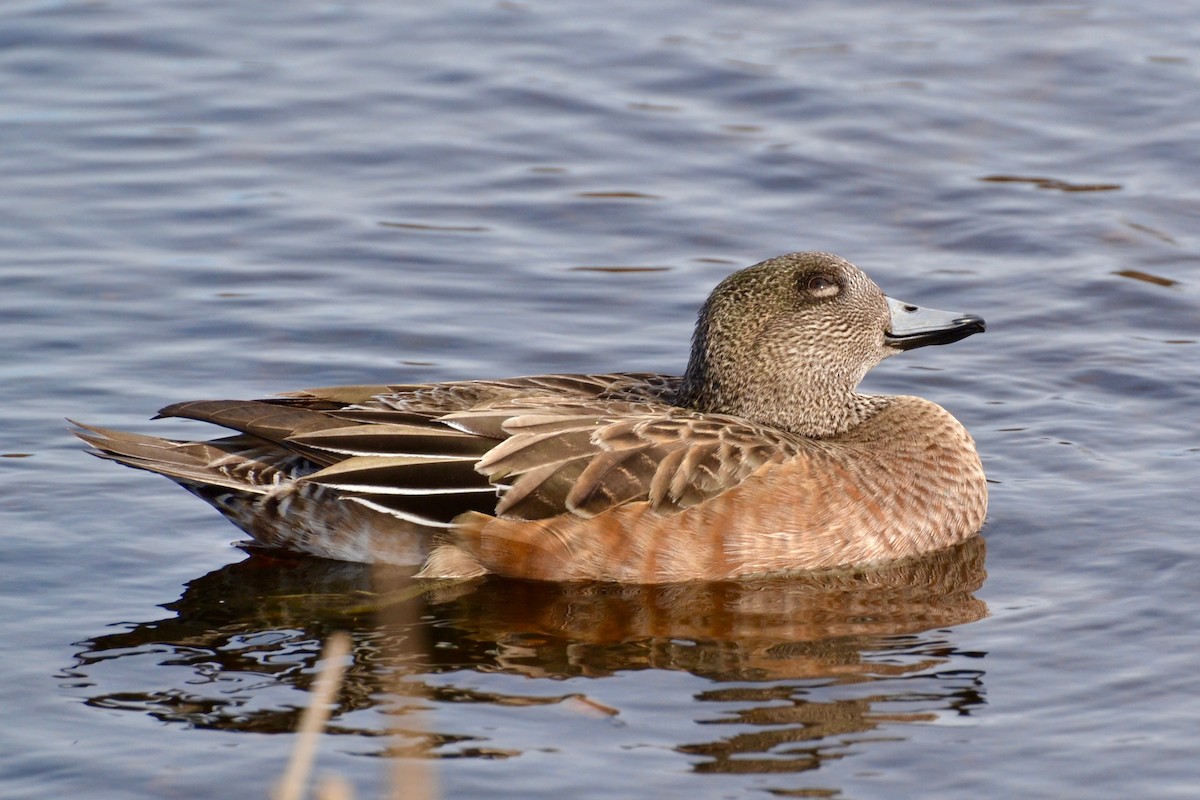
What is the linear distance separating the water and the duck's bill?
0.83 meters

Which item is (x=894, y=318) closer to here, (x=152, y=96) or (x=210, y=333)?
(x=210, y=333)

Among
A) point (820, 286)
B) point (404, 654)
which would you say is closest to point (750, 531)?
point (820, 286)

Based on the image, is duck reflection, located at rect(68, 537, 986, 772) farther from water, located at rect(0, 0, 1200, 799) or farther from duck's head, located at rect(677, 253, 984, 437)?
duck's head, located at rect(677, 253, 984, 437)

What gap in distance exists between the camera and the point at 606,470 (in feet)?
25.6

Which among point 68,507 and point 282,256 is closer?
point 68,507

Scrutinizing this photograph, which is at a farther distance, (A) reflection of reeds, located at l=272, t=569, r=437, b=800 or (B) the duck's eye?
(B) the duck's eye

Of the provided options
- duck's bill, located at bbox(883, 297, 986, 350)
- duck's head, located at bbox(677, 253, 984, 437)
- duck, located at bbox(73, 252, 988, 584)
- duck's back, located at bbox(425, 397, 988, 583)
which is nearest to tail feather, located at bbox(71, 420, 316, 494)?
duck, located at bbox(73, 252, 988, 584)

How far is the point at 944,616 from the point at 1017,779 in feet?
4.76

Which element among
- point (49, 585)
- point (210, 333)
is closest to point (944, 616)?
point (49, 585)

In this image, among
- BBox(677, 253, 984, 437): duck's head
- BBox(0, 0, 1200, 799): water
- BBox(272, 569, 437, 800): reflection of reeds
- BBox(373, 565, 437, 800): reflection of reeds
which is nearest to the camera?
BBox(272, 569, 437, 800): reflection of reeds

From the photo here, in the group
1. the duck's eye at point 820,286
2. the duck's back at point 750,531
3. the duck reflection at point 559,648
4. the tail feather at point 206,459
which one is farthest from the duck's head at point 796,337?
the tail feather at point 206,459

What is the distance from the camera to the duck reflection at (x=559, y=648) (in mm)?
6652

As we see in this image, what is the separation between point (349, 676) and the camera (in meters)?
7.05

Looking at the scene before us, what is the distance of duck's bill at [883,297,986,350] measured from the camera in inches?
340
